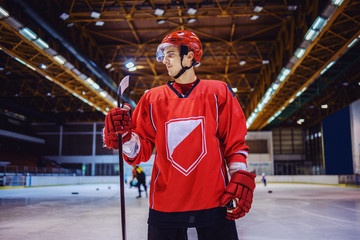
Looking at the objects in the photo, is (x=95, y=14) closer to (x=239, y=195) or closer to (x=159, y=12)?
(x=159, y=12)

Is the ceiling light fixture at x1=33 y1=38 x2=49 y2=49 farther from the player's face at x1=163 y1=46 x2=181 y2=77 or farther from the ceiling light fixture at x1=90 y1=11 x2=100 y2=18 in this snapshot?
the player's face at x1=163 y1=46 x2=181 y2=77

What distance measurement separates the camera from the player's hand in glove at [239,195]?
1.65 m

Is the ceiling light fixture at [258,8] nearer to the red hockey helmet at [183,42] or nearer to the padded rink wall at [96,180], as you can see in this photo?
the red hockey helmet at [183,42]

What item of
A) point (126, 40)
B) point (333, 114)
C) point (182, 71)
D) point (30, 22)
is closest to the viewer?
point (182, 71)

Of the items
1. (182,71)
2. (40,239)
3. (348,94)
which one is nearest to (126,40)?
(40,239)

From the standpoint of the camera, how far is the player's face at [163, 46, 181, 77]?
197 cm

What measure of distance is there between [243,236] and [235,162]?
13.0ft

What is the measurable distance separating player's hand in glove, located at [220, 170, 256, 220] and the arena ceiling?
30.6 feet

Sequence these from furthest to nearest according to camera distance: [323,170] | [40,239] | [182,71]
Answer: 1. [323,170]
2. [40,239]
3. [182,71]

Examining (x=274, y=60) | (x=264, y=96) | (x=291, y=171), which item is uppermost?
(x=274, y=60)

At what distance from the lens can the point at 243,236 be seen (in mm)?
5277

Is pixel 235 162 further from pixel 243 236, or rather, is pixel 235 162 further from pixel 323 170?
pixel 323 170

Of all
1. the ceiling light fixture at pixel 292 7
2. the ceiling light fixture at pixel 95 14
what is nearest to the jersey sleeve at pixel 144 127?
the ceiling light fixture at pixel 95 14

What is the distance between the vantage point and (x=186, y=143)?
174 cm
